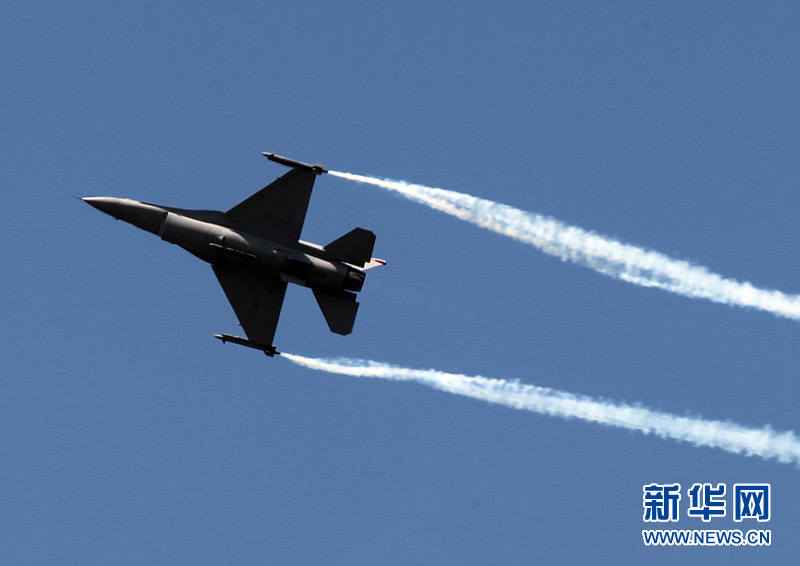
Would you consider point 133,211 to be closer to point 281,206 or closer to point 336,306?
point 281,206

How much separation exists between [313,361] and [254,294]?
3810mm

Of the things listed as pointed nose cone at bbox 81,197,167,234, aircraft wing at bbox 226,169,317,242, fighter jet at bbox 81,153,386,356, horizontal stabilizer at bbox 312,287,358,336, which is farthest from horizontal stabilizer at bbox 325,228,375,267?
pointed nose cone at bbox 81,197,167,234

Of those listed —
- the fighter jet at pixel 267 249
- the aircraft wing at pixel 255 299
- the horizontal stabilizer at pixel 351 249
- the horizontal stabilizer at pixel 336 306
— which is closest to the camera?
the fighter jet at pixel 267 249

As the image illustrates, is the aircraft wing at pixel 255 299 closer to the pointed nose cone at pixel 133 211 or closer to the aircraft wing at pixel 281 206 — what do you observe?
the aircraft wing at pixel 281 206

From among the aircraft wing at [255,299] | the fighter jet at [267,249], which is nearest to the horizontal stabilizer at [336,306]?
the fighter jet at [267,249]

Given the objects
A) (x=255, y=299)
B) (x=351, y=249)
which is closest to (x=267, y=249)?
(x=255, y=299)

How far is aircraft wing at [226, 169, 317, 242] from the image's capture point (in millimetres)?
71375

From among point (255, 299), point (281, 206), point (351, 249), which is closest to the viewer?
point (351, 249)

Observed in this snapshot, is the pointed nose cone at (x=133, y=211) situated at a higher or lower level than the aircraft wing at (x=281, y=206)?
lower

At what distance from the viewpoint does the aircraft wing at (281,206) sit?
71.4 meters

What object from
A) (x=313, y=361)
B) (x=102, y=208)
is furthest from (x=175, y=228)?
(x=313, y=361)

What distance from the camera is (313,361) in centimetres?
7375

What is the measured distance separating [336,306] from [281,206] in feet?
14.8

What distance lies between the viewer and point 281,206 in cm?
7162
